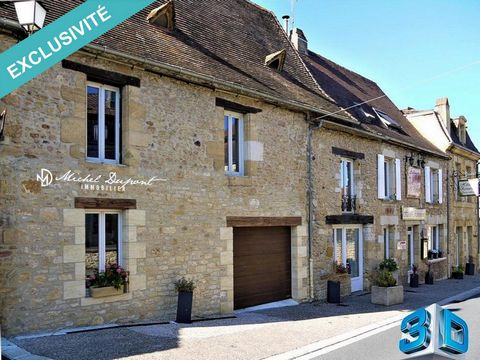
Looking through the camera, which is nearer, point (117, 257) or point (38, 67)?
point (38, 67)

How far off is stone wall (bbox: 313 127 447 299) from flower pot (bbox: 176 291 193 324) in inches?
175

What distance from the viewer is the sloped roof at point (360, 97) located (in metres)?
14.8

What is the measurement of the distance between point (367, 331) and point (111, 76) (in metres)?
6.28

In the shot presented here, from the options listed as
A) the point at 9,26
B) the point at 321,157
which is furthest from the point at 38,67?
the point at 321,157

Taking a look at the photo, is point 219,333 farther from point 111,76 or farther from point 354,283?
point 354,283

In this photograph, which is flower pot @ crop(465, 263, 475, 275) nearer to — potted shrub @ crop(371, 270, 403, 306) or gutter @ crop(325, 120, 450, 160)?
gutter @ crop(325, 120, 450, 160)

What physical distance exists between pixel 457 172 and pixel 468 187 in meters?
1.26

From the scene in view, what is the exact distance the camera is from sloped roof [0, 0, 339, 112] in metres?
8.59

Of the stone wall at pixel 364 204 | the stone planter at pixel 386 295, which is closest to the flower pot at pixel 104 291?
the stone wall at pixel 364 204

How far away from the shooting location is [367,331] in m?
8.72

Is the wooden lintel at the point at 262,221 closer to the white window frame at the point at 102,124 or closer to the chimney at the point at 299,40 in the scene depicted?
the white window frame at the point at 102,124

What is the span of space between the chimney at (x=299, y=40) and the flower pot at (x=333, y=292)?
787cm

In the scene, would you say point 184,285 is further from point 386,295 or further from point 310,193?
→ point 386,295

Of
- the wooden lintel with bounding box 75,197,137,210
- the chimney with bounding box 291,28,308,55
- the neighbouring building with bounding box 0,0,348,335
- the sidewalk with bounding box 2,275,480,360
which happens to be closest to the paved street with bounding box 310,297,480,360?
the sidewalk with bounding box 2,275,480,360
